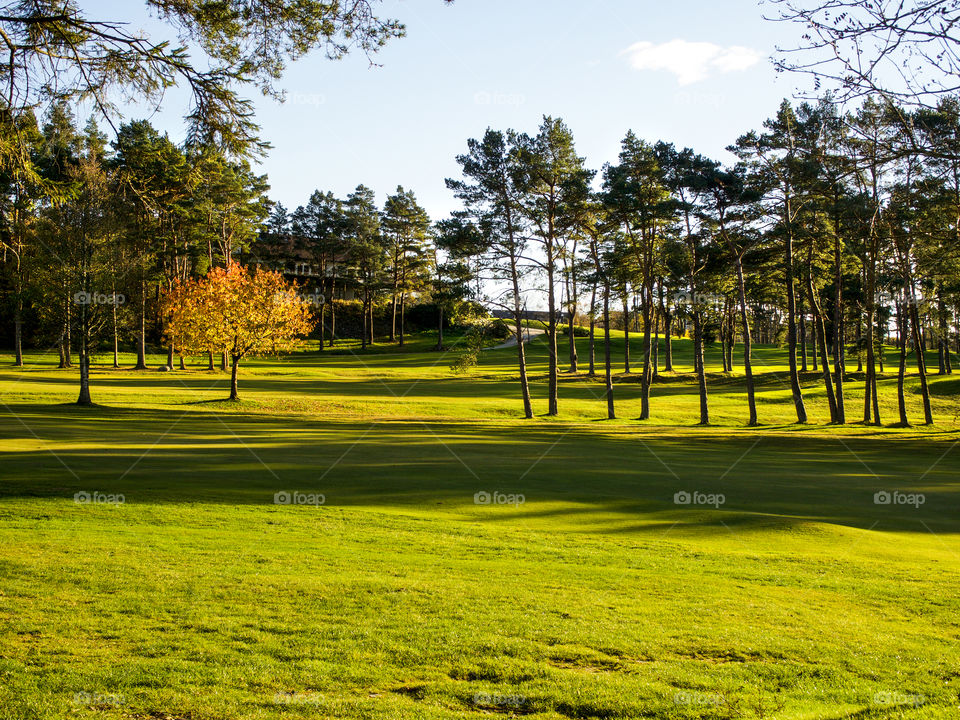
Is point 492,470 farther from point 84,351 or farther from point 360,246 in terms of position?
point 360,246

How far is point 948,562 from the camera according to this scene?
1301 centimetres

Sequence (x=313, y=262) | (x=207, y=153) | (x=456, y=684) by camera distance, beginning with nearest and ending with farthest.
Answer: (x=456, y=684) → (x=207, y=153) → (x=313, y=262)

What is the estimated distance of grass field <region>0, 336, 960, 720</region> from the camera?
665 centimetres

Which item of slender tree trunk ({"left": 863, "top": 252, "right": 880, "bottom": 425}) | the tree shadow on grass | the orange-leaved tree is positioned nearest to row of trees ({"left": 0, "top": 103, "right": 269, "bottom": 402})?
the orange-leaved tree

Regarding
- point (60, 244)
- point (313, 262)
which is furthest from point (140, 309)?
point (313, 262)

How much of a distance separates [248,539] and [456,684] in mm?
6906

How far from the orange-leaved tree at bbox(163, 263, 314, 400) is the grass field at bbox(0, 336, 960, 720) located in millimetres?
18726

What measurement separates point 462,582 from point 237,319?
39123mm

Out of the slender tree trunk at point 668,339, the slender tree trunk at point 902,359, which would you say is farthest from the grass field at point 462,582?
the slender tree trunk at point 668,339

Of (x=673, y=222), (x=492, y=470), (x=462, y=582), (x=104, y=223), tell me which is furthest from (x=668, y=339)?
(x=462, y=582)

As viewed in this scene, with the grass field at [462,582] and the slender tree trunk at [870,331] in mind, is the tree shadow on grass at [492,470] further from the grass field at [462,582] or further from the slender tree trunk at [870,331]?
the slender tree trunk at [870,331]

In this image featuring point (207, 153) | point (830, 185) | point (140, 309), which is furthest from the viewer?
point (140, 309)

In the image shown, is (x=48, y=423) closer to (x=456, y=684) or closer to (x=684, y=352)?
(x=456, y=684)

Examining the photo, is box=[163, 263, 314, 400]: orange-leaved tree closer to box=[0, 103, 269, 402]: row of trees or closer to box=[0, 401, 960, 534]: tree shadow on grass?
box=[0, 103, 269, 402]: row of trees
